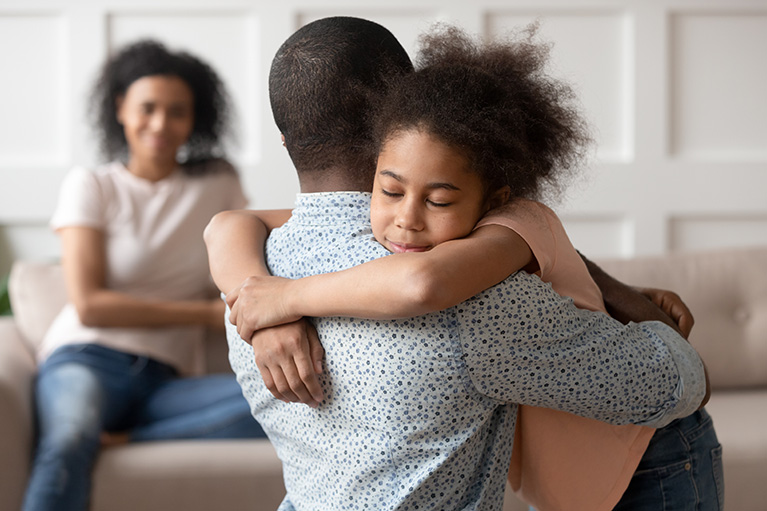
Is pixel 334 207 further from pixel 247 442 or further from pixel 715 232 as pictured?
pixel 715 232

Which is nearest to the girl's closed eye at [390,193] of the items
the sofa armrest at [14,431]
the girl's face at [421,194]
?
the girl's face at [421,194]

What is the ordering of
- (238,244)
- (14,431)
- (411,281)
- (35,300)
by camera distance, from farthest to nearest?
(35,300)
(14,431)
(238,244)
(411,281)

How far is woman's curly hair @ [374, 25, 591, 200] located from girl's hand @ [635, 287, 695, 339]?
256mm

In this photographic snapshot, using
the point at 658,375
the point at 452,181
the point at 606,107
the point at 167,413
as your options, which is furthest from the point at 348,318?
the point at 606,107

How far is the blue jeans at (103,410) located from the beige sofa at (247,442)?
39mm

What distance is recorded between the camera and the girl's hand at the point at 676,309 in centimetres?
96

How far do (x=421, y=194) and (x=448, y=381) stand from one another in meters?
0.20

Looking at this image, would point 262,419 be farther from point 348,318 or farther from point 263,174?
point 263,174

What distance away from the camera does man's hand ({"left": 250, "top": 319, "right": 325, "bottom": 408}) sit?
29.6 inches

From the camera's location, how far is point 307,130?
80cm

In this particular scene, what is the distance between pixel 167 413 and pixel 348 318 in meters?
1.40

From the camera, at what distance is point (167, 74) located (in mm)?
2273

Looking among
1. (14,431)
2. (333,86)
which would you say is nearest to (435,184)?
(333,86)

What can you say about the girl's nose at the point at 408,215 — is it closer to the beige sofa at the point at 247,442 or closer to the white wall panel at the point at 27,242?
the beige sofa at the point at 247,442
